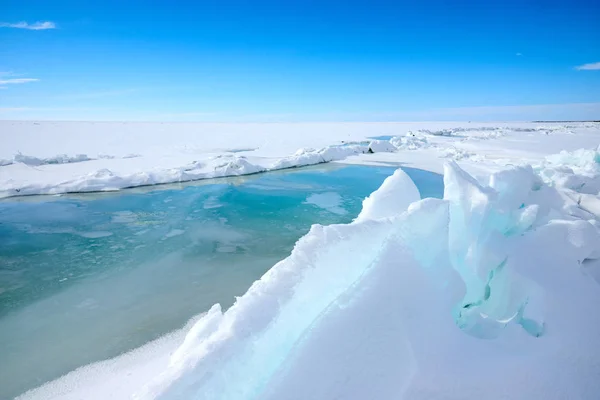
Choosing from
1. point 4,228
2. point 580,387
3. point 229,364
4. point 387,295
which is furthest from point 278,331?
point 4,228

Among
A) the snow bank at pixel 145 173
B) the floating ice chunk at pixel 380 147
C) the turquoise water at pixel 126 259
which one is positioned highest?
the floating ice chunk at pixel 380 147

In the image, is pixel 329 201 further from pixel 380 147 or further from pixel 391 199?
pixel 380 147

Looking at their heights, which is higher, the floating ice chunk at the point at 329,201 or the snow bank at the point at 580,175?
the snow bank at the point at 580,175

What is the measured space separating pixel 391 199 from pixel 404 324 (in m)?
1.74

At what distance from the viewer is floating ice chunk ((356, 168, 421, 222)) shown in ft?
10.1

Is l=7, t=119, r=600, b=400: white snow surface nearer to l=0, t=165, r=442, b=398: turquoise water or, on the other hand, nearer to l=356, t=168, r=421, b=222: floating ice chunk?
l=356, t=168, r=421, b=222: floating ice chunk

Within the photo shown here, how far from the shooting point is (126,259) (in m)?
4.83

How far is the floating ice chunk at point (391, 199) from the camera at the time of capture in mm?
3082

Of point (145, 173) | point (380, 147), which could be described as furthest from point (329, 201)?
point (380, 147)

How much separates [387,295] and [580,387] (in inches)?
43.6

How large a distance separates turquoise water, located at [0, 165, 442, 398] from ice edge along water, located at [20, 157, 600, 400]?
19.9 inches

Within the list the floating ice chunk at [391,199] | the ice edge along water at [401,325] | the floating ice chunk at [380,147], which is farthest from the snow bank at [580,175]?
the floating ice chunk at [380,147]

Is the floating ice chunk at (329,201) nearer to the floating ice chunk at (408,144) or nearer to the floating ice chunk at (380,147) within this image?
the floating ice chunk at (380,147)

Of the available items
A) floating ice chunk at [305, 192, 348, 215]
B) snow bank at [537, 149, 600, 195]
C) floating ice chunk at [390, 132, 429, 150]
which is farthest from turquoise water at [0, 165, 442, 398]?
floating ice chunk at [390, 132, 429, 150]
